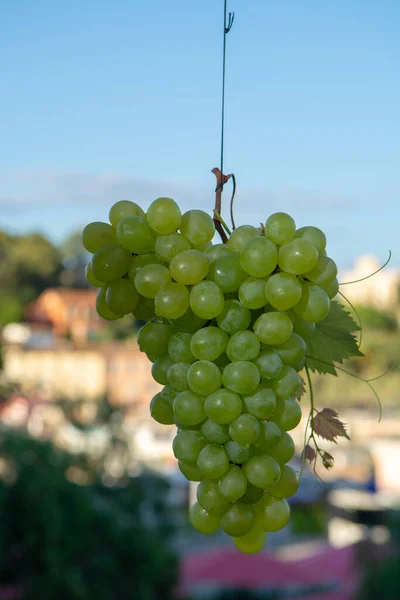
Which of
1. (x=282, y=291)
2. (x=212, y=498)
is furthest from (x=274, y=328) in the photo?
(x=212, y=498)

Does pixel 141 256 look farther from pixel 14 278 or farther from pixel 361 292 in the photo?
pixel 14 278

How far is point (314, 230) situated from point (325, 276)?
33mm

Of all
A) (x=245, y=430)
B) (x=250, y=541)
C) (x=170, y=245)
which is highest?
(x=170, y=245)

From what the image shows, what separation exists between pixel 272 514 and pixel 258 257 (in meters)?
0.19

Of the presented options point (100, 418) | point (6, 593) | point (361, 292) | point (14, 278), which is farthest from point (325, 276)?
point (14, 278)

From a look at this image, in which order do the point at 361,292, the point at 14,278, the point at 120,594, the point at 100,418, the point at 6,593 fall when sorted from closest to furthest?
the point at 6,593
the point at 120,594
the point at 100,418
the point at 361,292
the point at 14,278

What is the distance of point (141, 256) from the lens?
555 mm

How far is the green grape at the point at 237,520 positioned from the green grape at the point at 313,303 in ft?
0.46

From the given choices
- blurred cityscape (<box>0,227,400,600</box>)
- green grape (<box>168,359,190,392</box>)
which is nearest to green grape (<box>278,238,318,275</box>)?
green grape (<box>168,359,190,392</box>)

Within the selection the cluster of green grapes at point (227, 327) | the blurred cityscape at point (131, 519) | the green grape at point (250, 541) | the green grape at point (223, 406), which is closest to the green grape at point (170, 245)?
the cluster of green grapes at point (227, 327)

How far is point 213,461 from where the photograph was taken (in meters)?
0.52

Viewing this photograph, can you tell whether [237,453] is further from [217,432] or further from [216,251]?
[216,251]

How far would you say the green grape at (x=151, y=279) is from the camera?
0.53 meters

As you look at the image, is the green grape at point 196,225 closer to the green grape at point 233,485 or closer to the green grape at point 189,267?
the green grape at point 189,267
